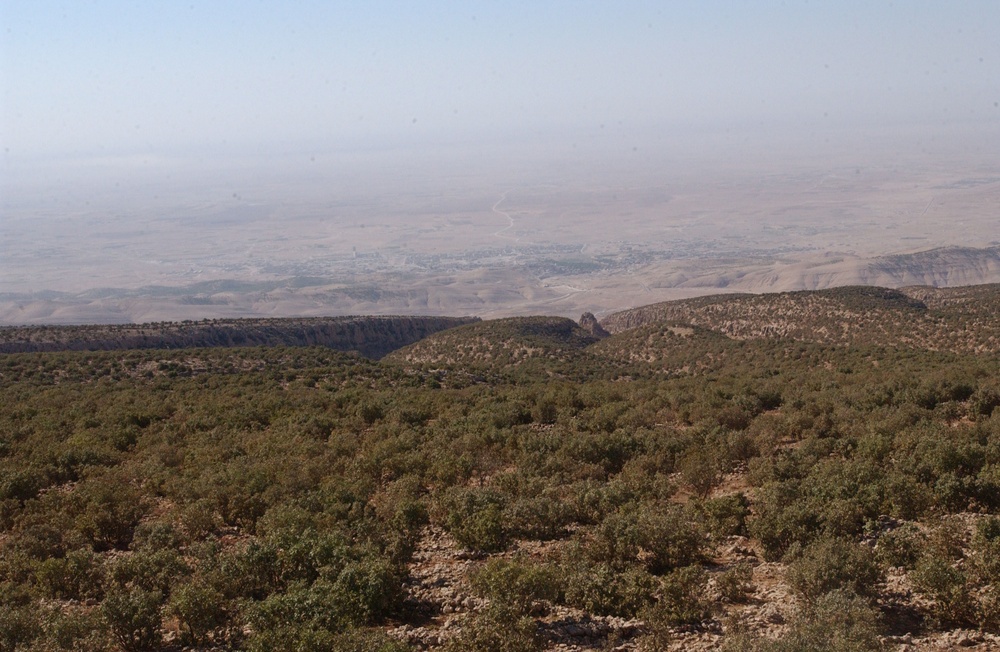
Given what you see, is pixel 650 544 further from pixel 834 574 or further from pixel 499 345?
pixel 499 345

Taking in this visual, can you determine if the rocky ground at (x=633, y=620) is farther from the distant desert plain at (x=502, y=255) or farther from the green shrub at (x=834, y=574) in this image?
the distant desert plain at (x=502, y=255)

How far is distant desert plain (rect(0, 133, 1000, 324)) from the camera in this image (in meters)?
97.0

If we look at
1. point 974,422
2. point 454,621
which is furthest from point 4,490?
point 974,422

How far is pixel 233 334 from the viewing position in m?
40.8

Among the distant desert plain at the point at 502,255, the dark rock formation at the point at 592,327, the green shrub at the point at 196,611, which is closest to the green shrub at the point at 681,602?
the green shrub at the point at 196,611

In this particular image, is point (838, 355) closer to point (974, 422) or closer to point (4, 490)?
point (974, 422)

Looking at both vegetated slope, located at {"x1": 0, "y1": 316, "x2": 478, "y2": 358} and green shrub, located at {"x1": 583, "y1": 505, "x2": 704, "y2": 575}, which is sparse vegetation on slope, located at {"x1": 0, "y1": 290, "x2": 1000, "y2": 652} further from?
vegetated slope, located at {"x1": 0, "y1": 316, "x2": 478, "y2": 358}

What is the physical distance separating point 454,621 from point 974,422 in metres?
11.9

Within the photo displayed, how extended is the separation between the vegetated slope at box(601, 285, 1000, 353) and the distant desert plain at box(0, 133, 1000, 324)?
49036mm

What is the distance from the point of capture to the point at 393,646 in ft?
22.0

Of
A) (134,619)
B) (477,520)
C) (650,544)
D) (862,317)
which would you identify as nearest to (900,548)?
(650,544)

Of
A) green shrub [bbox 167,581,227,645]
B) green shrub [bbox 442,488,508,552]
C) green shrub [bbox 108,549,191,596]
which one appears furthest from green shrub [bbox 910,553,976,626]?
green shrub [bbox 108,549,191,596]

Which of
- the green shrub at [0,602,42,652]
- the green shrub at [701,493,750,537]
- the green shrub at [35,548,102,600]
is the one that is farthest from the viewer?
the green shrub at [701,493,750,537]

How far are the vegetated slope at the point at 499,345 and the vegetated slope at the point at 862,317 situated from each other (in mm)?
7604
